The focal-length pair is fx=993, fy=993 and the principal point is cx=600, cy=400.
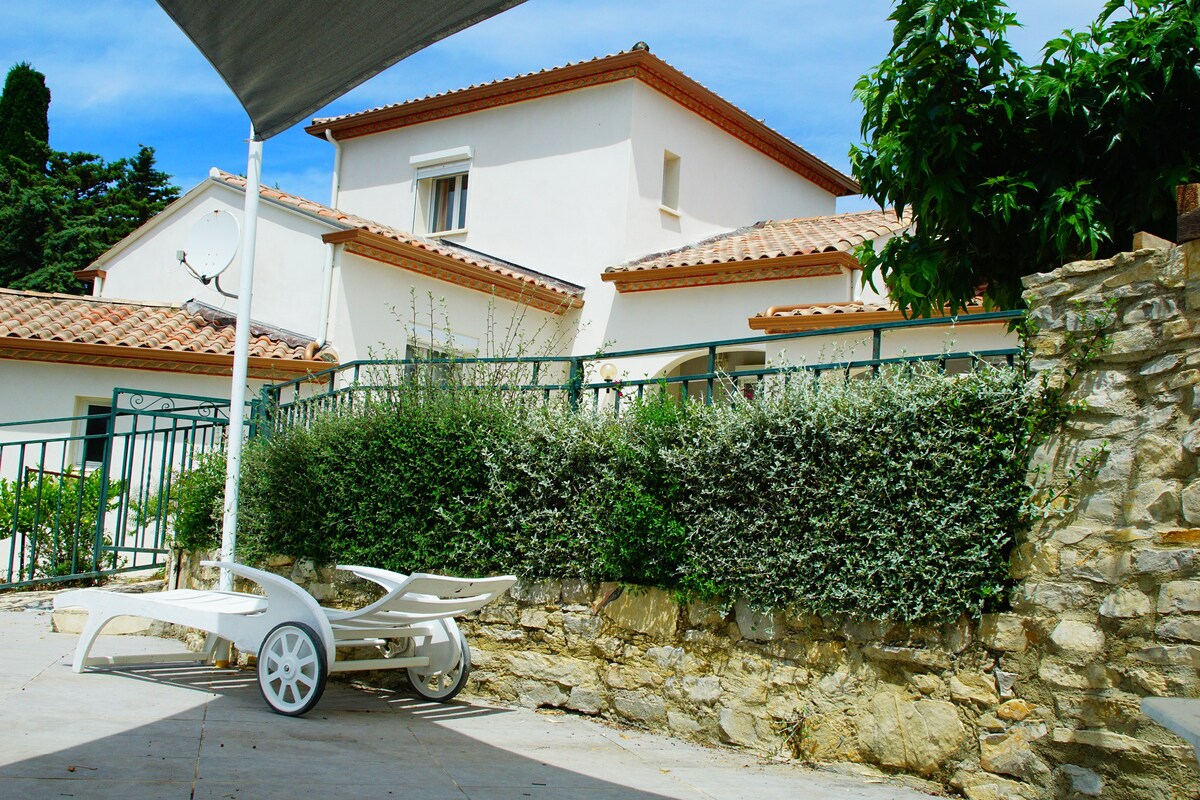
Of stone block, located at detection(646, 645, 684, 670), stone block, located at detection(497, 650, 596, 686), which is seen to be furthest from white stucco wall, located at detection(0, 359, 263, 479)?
stone block, located at detection(646, 645, 684, 670)

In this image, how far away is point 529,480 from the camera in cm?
616

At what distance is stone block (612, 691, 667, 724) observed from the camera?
18.2 ft

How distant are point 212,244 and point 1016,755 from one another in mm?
10186

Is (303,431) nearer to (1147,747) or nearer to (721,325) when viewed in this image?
(1147,747)

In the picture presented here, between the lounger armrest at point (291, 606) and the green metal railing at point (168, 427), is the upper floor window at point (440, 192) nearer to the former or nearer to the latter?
the green metal railing at point (168, 427)

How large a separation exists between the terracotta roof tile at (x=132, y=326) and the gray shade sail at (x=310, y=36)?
8561 millimetres

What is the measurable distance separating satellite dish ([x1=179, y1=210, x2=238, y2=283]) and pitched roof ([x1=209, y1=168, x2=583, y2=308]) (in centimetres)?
124

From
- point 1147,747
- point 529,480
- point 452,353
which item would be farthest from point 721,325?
point 1147,747

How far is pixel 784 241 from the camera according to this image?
46.9ft

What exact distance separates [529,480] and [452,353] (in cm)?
145

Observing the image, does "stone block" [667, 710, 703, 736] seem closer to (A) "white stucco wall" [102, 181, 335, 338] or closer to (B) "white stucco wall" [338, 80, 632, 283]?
(A) "white stucco wall" [102, 181, 335, 338]

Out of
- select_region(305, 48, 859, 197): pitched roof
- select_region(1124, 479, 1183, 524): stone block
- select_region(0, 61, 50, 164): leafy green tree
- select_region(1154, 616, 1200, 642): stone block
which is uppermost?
select_region(0, 61, 50, 164): leafy green tree

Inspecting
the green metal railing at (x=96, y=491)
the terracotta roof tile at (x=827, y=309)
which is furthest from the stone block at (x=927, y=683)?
the terracotta roof tile at (x=827, y=309)

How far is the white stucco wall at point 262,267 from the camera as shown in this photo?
1275 centimetres
